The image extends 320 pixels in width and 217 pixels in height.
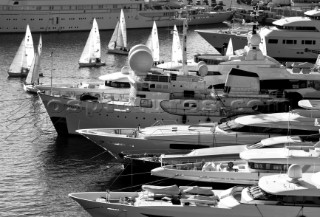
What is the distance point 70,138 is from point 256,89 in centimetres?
1129

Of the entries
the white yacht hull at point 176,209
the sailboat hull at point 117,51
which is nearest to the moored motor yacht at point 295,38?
the sailboat hull at point 117,51

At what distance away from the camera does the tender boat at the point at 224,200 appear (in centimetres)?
3622

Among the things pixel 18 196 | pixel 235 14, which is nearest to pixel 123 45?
pixel 235 14

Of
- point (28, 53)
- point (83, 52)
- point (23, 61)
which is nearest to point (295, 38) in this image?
point (83, 52)

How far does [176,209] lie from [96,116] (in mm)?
20200

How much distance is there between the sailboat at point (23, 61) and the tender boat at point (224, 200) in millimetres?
41707

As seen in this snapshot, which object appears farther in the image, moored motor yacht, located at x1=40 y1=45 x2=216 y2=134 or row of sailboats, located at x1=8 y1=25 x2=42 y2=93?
row of sailboats, located at x1=8 y1=25 x2=42 y2=93

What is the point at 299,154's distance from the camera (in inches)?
1633

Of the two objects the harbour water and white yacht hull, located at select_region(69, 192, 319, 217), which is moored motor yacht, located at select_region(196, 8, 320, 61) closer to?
the harbour water

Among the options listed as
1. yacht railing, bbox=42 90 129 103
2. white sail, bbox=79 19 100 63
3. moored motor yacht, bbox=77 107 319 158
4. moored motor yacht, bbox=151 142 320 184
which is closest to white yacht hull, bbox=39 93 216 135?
yacht railing, bbox=42 90 129 103

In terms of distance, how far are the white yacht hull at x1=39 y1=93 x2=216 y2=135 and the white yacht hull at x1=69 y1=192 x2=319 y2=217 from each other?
16673 millimetres

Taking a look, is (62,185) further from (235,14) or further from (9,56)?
(235,14)

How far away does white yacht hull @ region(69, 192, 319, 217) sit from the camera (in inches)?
1430

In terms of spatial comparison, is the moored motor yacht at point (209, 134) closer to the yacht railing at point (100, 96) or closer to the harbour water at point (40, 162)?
the harbour water at point (40, 162)
